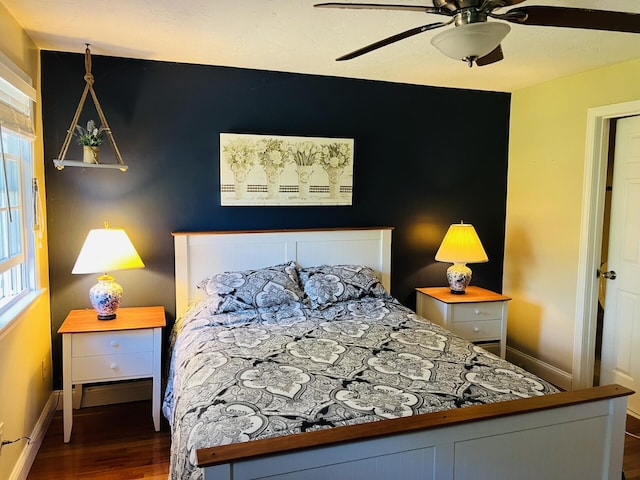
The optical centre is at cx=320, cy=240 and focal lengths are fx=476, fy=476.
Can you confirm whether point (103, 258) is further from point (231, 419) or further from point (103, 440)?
point (231, 419)

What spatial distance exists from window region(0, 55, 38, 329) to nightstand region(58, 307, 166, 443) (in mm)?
377

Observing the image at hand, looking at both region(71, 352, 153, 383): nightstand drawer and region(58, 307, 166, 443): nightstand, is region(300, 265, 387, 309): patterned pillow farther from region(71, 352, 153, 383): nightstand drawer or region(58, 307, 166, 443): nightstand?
region(71, 352, 153, 383): nightstand drawer

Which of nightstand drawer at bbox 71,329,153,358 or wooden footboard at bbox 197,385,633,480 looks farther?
nightstand drawer at bbox 71,329,153,358

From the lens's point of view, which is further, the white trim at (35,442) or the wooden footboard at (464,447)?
the white trim at (35,442)

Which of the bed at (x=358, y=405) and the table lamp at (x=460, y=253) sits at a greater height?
the table lamp at (x=460, y=253)

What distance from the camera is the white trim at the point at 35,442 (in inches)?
90.2

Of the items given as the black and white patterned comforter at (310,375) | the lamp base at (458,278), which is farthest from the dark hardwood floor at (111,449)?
the lamp base at (458,278)

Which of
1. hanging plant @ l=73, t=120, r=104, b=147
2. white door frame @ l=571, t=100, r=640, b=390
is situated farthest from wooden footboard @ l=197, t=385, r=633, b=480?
hanging plant @ l=73, t=120, r=104, b=147

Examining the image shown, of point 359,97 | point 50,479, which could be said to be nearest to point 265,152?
point 359,97

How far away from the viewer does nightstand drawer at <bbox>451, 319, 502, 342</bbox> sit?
348cm

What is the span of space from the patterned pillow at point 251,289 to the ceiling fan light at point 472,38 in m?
1.78

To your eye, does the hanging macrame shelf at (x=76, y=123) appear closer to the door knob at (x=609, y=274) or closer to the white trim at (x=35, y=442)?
the white trim at (x=35, y=442)

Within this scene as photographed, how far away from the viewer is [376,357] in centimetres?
226

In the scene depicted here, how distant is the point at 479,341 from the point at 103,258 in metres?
2.66
